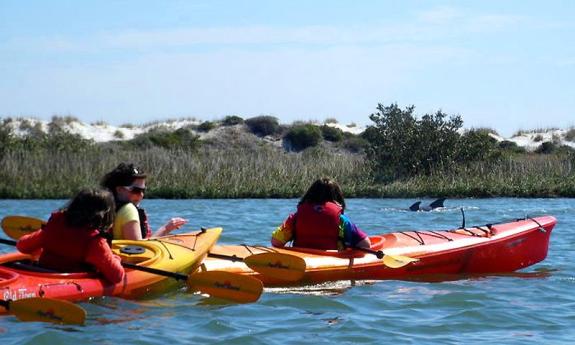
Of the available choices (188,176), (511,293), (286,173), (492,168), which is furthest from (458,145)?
(511,293)

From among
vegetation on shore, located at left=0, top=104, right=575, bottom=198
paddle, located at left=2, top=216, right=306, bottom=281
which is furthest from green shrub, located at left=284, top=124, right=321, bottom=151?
paddle, located at left=2, top=216, right=306, bottom=281

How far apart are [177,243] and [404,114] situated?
53.7 feet

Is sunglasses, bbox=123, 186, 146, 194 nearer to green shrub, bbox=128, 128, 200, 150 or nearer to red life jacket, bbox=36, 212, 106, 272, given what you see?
red life jacket, bbox=36, 212, 106, 272

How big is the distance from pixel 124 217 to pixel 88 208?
1034mm

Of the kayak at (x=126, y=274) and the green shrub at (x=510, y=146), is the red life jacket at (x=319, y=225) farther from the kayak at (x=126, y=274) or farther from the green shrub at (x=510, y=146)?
the green shrub at (x=510, y=146)

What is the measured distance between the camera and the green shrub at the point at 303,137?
34.6 meters

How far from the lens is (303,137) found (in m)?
34.7

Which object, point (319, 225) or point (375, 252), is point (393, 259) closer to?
point (375, 252)

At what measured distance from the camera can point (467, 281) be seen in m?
8.64

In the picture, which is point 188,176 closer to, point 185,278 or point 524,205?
point 524,205

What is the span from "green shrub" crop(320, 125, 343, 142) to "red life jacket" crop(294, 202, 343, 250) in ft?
89.6

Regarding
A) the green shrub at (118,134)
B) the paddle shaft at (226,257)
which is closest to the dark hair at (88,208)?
the paddle shaft at (226,257)

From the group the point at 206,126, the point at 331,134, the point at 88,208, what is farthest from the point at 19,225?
the point at 206,126

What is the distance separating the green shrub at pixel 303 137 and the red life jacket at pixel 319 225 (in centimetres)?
2611
